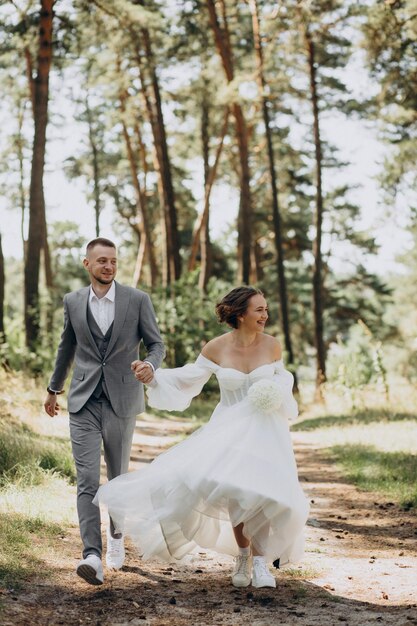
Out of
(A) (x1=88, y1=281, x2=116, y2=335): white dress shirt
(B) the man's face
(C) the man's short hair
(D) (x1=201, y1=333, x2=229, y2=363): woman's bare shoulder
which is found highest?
(C) the man's short hair

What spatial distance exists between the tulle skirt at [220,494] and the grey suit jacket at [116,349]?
566 mm

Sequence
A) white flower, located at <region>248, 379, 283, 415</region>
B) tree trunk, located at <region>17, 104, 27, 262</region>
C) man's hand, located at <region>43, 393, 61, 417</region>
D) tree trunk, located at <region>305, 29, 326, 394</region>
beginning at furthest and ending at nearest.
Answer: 1. tree trunk, located at <region>17, 104, 27, 262</region>
2. tree trunk, located at <region>305, 29, 326, 394</region>
3. man's hand, located at <region>43, 393, 61, 417</region>
4. white flower, located at <region>248, 379, 283, 415</region>

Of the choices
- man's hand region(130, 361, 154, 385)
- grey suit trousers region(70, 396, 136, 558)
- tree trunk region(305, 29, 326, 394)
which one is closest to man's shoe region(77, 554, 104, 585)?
grey suit trousers region(70, 396, 136, 558)

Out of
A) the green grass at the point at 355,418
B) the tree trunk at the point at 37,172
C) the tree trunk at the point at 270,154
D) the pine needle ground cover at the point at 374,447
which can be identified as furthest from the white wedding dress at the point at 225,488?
the tree trunk at the point at 270,154

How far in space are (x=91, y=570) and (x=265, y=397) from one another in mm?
1633

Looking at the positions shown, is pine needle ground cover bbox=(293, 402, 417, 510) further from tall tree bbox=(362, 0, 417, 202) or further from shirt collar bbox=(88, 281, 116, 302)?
tall tree bbox=(362, 0, 417, 202)

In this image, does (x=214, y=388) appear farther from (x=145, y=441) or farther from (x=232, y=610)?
(x=232, y=610)

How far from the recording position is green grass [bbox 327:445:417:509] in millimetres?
9648

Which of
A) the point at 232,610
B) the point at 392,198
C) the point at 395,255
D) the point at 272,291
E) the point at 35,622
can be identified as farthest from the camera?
the point at 395,255

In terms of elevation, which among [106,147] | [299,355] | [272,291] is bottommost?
[299,355]

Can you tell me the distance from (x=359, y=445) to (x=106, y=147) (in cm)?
3040

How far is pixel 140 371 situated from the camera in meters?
5.88

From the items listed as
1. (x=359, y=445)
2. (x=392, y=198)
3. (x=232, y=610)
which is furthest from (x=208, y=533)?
(x=392, y=198)

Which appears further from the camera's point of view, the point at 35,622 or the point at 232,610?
the point at 232,610
